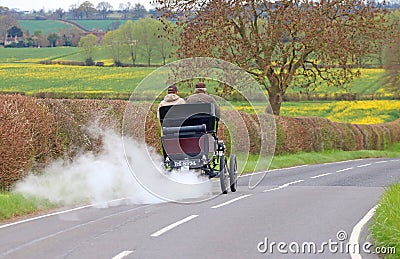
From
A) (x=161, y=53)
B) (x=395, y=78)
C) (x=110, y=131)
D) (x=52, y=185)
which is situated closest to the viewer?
Result: (x=52, y=185)

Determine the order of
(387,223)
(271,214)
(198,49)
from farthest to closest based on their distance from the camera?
(198,49), (271,214), (387,223)

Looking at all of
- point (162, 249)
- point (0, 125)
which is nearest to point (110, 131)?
point (0, 125)

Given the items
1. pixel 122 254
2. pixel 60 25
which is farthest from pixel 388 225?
pixel 60 25

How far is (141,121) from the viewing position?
51.4 ft

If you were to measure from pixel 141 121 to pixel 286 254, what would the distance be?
6971mm

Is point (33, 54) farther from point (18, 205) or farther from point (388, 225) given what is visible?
point (388, 225)

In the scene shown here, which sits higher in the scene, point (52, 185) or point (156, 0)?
point (156, 0)

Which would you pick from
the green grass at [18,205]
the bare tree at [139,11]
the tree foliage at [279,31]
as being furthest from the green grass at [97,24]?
the green grass at [18,205]

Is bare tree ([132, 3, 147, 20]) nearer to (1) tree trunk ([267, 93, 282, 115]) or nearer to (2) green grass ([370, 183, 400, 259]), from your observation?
(1) tree trunk ([267, 93, 282, 115])

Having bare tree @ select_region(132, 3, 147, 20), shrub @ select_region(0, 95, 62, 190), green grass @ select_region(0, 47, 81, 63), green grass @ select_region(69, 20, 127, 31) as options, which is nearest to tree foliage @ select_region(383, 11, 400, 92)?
green grass @ select_region(0, 47, 81, 63)

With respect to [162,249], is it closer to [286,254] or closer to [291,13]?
[286,254]

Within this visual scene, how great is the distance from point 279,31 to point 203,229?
2821cm

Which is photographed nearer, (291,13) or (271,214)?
(271,214)

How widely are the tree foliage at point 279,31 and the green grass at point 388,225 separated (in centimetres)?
A: 2609
